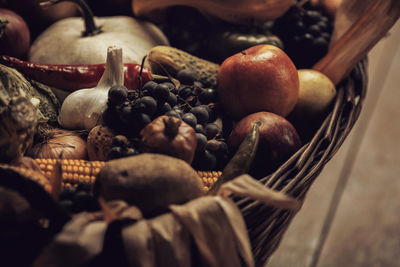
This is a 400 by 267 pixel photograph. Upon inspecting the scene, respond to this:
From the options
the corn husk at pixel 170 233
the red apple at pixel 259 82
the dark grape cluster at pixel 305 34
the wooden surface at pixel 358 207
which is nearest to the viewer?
the corn husk at pixel 170 233

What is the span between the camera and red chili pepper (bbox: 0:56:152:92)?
85 centimetres

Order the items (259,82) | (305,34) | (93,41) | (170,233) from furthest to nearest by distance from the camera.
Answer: (305,34), (93,41), (259,82), (170,233)

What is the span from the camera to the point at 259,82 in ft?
2.72

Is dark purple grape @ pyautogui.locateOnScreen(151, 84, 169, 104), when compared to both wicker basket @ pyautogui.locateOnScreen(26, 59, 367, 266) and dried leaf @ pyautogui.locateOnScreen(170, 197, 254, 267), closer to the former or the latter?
wicker basket @ pyautogui.locateOnScreen(26, 59, 367, 266)

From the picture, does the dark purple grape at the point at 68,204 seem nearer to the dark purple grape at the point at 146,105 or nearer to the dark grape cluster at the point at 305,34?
the dark purple grape at the point at 146,105

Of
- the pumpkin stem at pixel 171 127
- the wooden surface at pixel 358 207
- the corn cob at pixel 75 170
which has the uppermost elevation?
the pumpkin stem at pixel 171 127

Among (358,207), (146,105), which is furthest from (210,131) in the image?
(358,207)

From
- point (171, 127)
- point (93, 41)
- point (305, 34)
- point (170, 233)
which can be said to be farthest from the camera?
point (305, 34)

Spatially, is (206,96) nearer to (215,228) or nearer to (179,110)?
(179,110)

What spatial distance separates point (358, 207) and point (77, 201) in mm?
1086

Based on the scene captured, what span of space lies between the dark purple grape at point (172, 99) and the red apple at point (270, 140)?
134mm

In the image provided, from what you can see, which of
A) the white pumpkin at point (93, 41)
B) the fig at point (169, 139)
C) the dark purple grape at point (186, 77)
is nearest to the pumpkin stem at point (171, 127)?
the fig at point (169, 139)

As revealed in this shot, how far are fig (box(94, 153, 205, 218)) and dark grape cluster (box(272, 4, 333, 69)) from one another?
66 centimetres

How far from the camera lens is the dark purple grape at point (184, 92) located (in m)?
0.81
